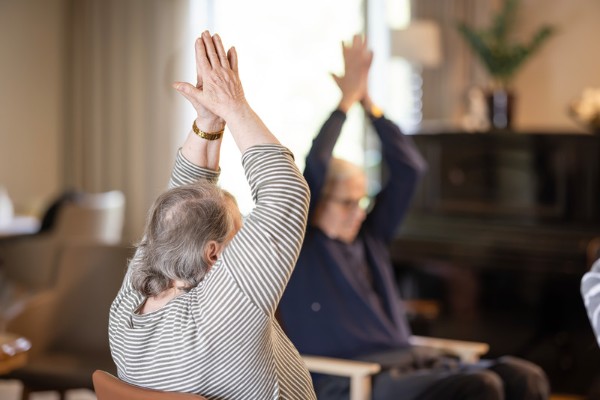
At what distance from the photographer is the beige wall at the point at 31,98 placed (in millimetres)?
6750

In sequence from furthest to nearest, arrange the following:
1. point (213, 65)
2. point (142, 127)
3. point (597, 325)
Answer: point (142, 127), point (597, 325), point (213, 65)

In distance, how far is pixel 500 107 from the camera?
15.8ft

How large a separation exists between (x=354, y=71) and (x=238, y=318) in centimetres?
119

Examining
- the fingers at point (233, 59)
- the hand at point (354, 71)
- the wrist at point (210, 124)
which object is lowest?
the wrist at point (210, 124)

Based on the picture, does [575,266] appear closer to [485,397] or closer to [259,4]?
[485,397]

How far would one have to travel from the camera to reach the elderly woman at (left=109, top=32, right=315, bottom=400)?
1.50 m

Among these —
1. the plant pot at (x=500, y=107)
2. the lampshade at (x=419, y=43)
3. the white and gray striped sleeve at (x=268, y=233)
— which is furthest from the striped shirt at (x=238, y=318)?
the lampshade at (x=419, y=43)

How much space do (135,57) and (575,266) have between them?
3537 mm

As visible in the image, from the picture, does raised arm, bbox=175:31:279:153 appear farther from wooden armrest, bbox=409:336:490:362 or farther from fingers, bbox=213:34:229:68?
wooden armrest, bbox=409:336:490:362

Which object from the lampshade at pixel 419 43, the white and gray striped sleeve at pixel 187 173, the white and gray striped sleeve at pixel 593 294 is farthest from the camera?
the lampshade at pixel 419 43

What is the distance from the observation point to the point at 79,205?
5.71 m

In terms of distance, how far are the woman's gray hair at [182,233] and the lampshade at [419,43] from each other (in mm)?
3656

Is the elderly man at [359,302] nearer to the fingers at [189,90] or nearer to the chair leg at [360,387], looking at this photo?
the chair leg at [360,387]

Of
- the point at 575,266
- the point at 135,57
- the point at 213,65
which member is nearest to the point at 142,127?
the point at 135,57
